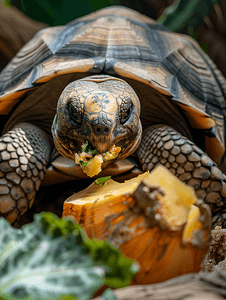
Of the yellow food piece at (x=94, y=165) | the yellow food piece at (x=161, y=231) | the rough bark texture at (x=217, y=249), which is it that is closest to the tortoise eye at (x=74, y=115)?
the yellow food piece at (x=94, y=165)

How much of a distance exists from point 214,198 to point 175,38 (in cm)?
202

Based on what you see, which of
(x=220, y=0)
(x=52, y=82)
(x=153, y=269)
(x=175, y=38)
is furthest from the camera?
(x=220, y=0)

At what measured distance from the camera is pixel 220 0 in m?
4.28

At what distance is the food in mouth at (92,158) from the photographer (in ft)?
4.59

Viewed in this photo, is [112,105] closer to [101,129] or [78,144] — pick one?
[101,129]

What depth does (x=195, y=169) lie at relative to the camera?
6.56 ft

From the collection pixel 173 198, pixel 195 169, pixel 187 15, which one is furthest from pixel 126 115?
pixel 187 15

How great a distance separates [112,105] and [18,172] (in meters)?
0.92

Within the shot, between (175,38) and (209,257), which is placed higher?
(175,38)

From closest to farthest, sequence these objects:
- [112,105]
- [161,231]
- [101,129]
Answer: [161,231] < [101,129] < [112,105]

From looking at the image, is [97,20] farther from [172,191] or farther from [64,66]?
[172,191]

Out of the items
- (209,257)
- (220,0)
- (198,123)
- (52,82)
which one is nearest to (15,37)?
(52,82)

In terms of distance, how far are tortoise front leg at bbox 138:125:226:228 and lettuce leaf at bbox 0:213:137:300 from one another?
4.89 feet

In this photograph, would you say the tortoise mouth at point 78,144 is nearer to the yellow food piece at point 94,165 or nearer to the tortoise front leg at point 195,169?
the yellow food piece at point 94,165
